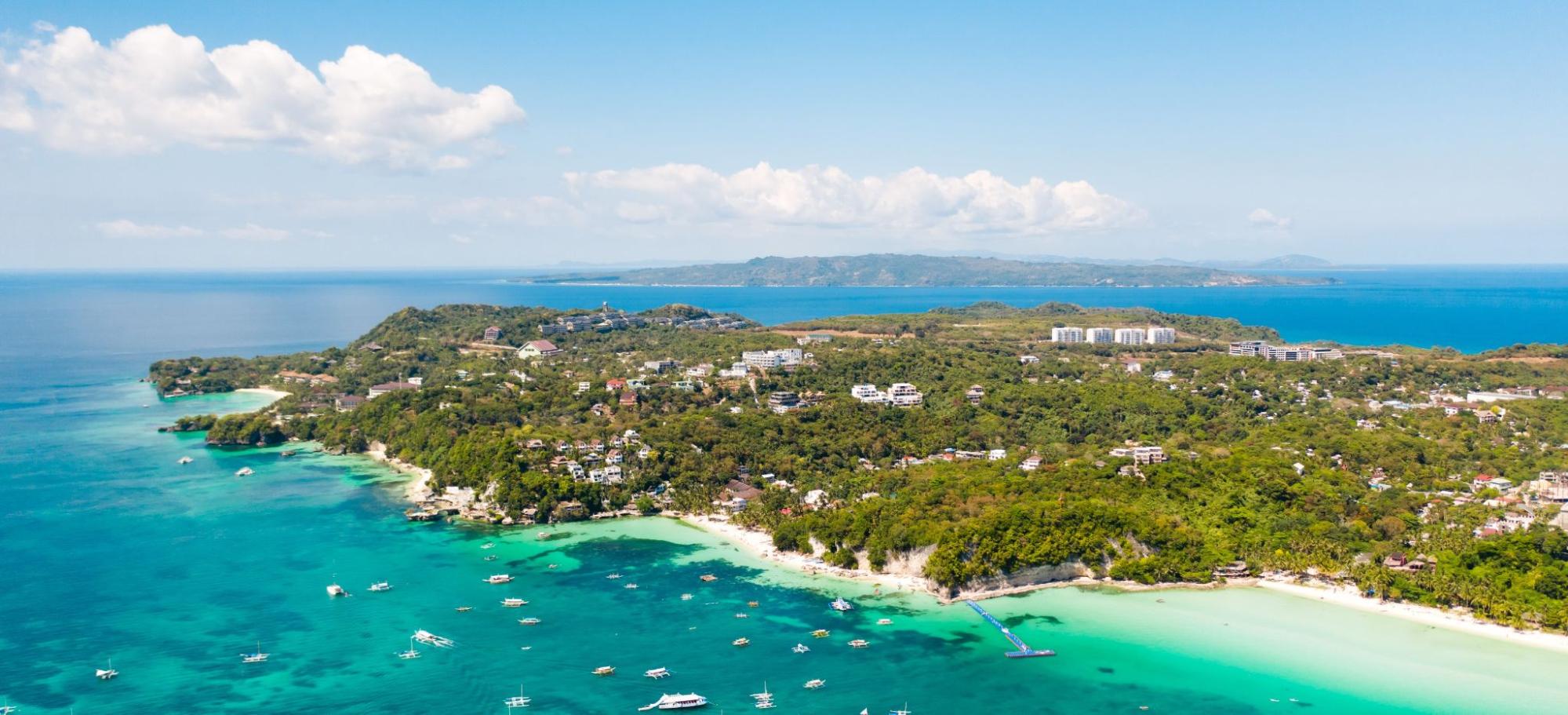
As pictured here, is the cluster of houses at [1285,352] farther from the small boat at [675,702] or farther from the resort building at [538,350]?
the small boat at [675,702]

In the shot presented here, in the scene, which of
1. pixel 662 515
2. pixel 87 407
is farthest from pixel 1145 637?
pixel 87 407

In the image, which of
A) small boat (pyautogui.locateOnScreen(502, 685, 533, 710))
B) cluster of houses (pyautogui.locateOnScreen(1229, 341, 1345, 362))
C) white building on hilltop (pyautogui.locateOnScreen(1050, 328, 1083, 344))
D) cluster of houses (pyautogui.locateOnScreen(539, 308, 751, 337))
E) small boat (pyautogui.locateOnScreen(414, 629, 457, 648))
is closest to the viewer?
small boat (pyautogui.locateOnScreen(502, 685, 533, 710))

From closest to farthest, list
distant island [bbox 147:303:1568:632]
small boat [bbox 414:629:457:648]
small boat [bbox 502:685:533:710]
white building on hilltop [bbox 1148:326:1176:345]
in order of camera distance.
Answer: small boat [bbox 502:685:533:710], small boat [bbox 414:629:457:648], distant island [bbox 147:303:1568:632], white building on hilltop [bbox 1148:326:1176:345]

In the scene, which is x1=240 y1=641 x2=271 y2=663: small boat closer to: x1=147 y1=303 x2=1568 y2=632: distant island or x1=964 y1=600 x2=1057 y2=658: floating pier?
x1=147 y1=303 x2=1568 y2=632: distant island

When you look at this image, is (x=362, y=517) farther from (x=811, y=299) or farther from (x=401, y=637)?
(x=811, y=299)

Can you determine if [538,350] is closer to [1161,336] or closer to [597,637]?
[597,637]

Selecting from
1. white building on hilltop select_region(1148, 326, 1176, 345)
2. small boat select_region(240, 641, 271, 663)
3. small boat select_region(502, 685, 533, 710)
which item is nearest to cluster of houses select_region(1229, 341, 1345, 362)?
white building on hilltop select_region(1148, 326, 1176, 345)

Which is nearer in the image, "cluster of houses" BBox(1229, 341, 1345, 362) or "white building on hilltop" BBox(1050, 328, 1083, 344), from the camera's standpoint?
"cluster of houses" BBox(1229, 341, 1345, 362)
